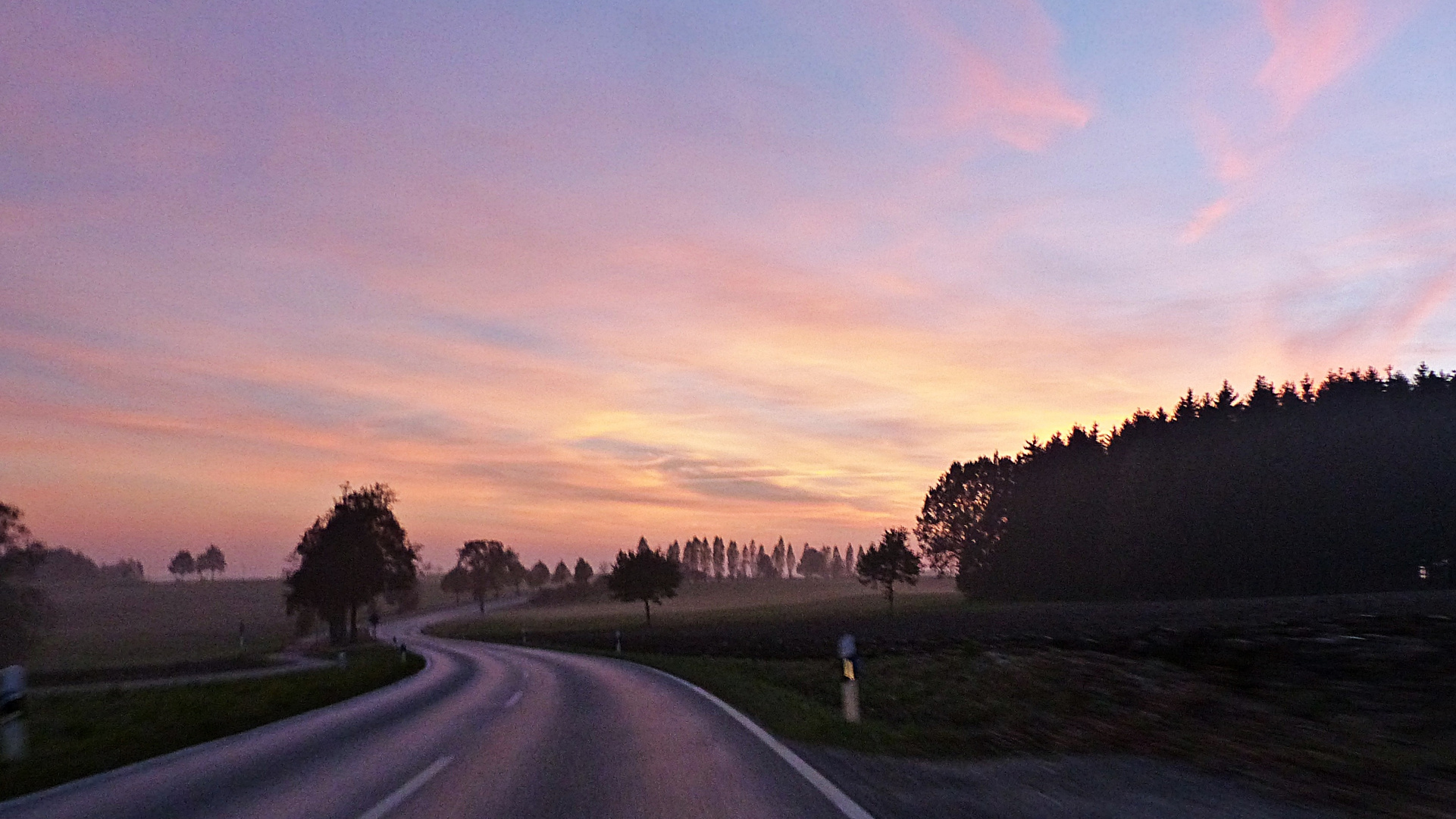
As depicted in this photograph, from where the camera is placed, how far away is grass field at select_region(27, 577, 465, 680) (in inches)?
2051

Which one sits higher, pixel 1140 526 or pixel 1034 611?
pixel 1140 526

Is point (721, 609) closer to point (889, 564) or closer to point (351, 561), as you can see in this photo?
point (889, 564)

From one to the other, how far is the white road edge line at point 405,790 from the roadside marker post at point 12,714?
5.96 metres

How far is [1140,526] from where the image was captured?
254 feet

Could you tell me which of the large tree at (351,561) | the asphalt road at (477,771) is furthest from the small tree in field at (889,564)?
the asphalt road at (477,771)

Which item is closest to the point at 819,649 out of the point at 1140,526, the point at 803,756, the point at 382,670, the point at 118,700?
the point at 382,670

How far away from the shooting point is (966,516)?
104 meters

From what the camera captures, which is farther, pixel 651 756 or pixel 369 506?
pixel 369 506

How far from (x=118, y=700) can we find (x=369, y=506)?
178 ft

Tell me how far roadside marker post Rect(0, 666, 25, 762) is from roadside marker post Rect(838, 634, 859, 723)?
418 inches

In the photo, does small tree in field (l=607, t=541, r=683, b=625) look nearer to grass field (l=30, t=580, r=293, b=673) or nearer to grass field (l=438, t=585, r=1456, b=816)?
grass field (l=30, t=580, r=293, b=673)

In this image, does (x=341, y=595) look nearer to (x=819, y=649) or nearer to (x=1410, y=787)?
(x=819, y=649)

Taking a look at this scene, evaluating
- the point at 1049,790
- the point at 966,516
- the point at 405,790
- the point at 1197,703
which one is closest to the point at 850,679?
the point at 1197,703

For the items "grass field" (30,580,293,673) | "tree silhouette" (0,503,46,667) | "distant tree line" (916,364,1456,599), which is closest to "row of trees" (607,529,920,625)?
"distant tree line" (916,364,1456,599)
